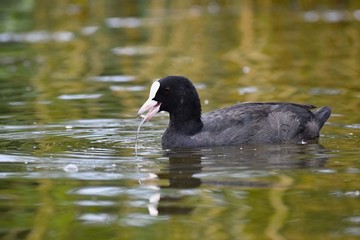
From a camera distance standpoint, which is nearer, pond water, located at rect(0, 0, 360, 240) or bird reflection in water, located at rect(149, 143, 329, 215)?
pond water, located at rect(0, 0, 360, 240)

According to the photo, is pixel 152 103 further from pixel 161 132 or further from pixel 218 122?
pixel 161 132

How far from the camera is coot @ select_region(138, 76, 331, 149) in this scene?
26.8ft

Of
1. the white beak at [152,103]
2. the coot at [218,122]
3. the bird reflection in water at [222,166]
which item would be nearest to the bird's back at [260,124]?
the coot at [218,122]

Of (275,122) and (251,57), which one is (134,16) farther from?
(275,122)

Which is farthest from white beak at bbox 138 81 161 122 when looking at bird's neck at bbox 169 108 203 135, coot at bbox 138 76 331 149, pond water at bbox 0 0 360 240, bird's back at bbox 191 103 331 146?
bird's back at bbox 191 103 331 146

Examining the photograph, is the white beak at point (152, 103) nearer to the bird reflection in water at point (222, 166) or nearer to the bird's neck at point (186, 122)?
the bird's neck at point (186, 122)

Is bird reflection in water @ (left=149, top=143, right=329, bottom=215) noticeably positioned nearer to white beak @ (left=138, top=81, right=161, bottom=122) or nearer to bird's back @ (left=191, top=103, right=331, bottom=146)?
bird's back @ (left=191, top=103, right=331, bottom=146)

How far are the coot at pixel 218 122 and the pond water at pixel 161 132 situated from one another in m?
0.19

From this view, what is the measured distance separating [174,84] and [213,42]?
8227 mm

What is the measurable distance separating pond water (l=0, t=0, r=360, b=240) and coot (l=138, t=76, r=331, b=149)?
7.6 inches

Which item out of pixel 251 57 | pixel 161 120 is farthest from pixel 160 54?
pixel 161 120

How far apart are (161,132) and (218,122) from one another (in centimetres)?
86

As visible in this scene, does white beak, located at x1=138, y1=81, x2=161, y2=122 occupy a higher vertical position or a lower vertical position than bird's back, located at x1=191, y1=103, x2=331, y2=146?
higher

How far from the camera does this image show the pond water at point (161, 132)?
5.46 metres
